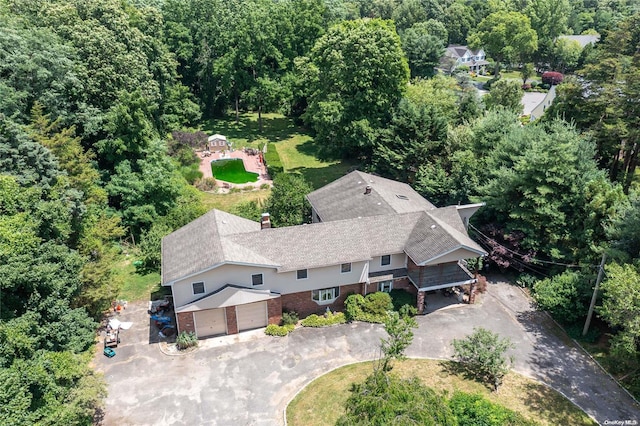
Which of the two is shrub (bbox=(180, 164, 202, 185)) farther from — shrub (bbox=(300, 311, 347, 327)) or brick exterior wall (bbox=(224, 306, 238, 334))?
shrub (bbox=(300, 311, 347, 327))

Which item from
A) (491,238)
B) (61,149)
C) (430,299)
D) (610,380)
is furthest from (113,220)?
(610,380)

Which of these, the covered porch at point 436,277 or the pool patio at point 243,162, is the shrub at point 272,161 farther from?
the covered porch at point 436,277

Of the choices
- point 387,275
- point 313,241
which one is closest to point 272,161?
point 313,241

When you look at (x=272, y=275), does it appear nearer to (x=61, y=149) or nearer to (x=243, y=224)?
(x=243, y=224)

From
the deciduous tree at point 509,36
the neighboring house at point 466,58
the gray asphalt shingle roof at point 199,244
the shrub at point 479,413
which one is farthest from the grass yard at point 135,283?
the deciduous tree at point 509,36

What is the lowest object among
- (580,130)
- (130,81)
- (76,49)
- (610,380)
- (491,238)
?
(610,380)

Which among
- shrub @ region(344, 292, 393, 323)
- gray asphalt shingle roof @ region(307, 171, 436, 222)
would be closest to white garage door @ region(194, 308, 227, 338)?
shrub @ region(344, 292, 393, 323)
